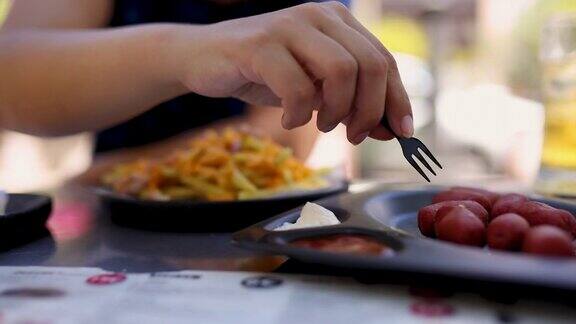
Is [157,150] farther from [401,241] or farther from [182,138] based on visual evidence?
[401,241]

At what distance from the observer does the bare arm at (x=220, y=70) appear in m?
0.68

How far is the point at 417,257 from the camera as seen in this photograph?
51 cm

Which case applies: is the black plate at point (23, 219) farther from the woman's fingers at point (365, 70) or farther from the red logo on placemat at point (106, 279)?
the woman's fingers at point (365, 70)

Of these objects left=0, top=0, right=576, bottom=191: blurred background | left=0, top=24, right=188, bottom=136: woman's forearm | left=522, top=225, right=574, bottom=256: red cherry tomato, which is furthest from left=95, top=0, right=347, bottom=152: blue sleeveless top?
left=0, top=0, right=576, bottom=191: blurred background

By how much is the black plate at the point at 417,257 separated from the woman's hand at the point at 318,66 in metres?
0.11

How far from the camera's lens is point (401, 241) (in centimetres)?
55

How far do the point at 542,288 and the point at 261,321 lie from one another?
21cm

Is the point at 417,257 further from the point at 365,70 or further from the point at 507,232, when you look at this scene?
the point at 365,70

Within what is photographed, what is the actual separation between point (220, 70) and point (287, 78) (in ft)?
0.41

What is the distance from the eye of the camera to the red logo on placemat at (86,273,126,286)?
0.59m

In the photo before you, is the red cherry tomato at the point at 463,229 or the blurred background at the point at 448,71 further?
the blurred background at the point at 448,71

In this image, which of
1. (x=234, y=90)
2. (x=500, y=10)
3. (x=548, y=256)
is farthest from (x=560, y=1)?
(x=500, y=10)

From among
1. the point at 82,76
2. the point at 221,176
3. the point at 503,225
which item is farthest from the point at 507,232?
the point at 82,76

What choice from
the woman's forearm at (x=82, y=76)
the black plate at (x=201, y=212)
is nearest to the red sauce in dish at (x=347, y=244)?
the black plate at (x=201, y=212)
